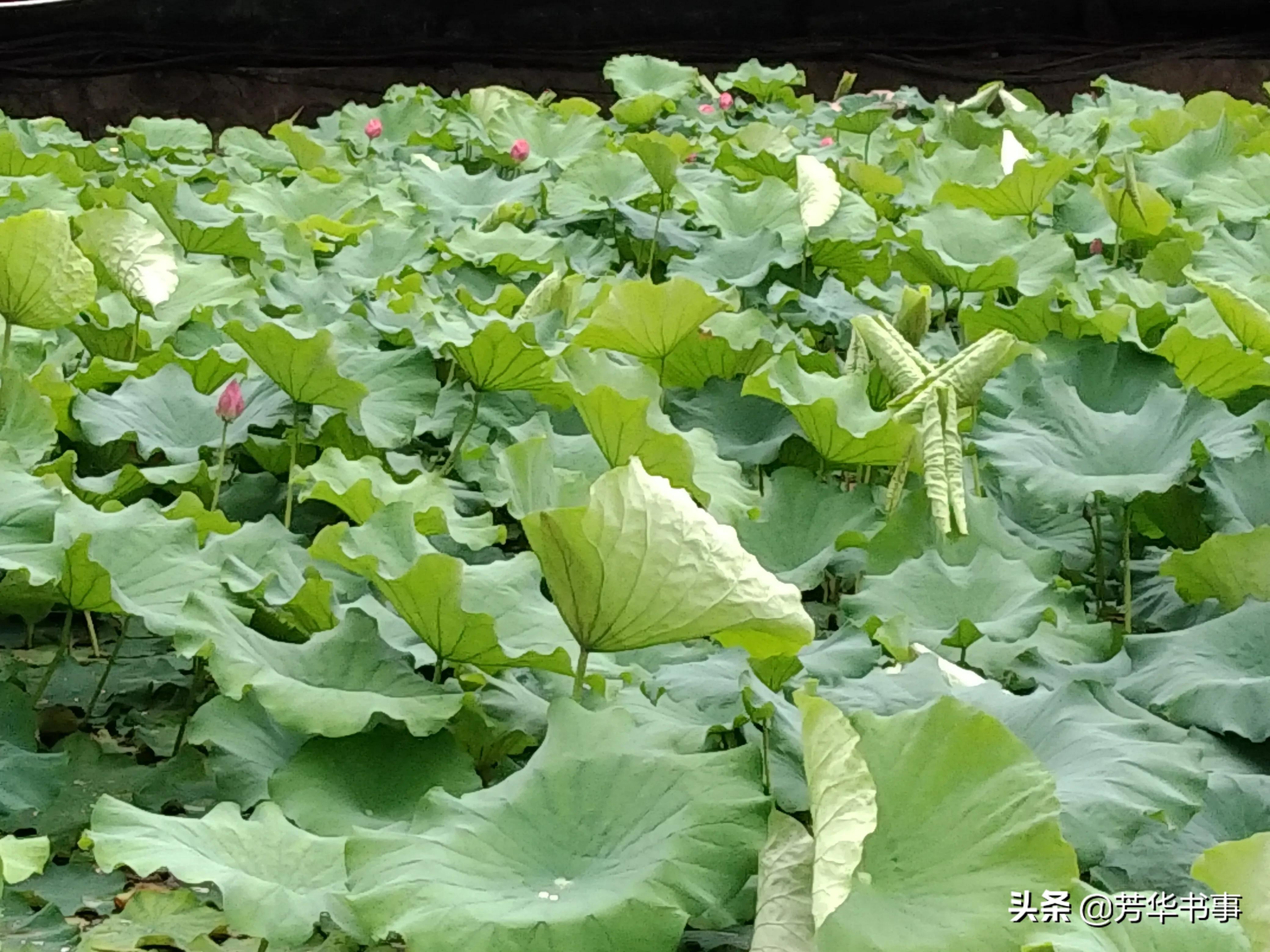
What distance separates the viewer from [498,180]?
2486mm

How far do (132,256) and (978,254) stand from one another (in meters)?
1.04

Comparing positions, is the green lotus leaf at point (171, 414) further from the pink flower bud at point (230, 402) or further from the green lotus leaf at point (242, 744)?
the green lotus leaf at point (242, 744)

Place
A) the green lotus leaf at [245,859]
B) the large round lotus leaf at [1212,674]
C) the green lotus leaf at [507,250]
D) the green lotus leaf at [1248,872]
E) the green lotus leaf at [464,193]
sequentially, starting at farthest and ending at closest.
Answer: the green lotus leaf at [464,193] < the green lotus leaf at [507,250] < the large round lotus leaf at [1212,674] < the green lotus leaf at [245,859] < the green lotus leaf at [1248,872]

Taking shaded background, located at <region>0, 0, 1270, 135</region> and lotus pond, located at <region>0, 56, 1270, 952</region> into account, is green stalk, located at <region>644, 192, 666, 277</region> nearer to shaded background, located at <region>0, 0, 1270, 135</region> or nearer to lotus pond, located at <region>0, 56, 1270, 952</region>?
lotus pond, located at <region>0, 56, 1270, 952</region>

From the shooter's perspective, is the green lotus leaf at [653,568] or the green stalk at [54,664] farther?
the green stalk at [54,664]

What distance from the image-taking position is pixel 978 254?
1.85 m

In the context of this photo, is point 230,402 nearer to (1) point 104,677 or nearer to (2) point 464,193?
(1) point 104,677

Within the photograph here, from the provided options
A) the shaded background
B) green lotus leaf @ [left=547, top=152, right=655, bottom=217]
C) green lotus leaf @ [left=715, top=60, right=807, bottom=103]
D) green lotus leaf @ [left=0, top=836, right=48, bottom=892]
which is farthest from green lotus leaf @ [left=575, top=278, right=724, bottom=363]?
→ the shaded background

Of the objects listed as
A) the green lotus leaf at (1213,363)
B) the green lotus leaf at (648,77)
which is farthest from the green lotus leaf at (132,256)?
A: the green lotus leaf at (648,77)

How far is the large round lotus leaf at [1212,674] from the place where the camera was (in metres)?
0.82

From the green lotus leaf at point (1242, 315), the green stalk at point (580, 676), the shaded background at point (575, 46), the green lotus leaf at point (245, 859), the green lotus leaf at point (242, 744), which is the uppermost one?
the green lotus leaf at point (1242, 315)

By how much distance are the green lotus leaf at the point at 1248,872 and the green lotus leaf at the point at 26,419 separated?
91cm

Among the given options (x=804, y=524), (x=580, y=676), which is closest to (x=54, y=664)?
(x=580, y=676)

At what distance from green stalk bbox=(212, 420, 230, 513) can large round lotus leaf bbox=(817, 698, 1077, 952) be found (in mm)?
687
